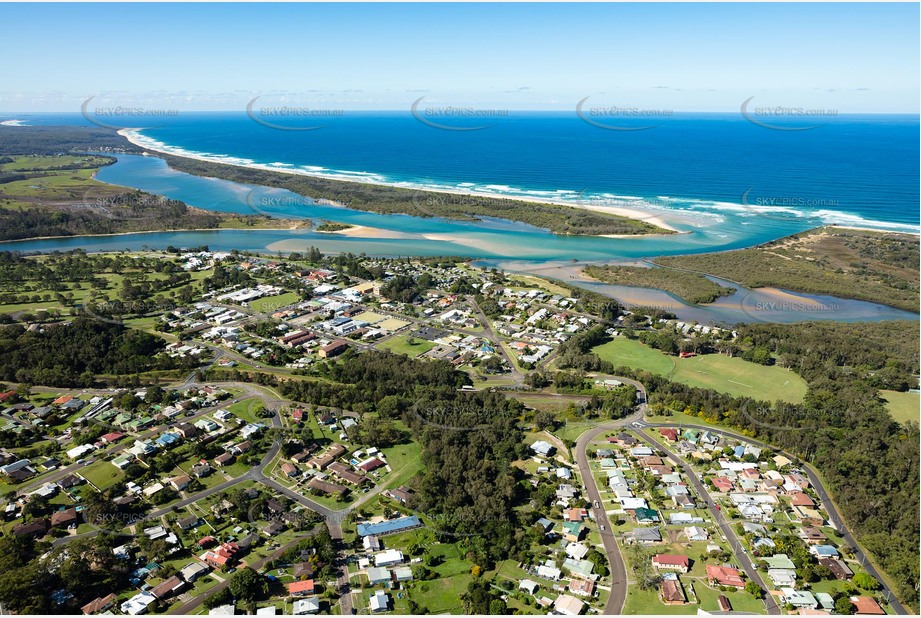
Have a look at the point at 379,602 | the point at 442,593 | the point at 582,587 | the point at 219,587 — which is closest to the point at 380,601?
the point at 379,602

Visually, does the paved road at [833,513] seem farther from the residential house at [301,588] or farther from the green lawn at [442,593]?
the residential house at [301,588]

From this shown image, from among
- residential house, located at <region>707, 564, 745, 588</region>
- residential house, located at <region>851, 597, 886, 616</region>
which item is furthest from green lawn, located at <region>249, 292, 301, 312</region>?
residential house, located at <region>851, 597, 886, 616</region>

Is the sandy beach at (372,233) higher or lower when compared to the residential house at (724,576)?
higher

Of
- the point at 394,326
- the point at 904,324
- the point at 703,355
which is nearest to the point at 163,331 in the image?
the point at 394,326

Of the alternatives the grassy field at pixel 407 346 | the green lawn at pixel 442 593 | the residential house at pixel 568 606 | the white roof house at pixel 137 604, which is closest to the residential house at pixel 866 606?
the residential house at pixel 568 606

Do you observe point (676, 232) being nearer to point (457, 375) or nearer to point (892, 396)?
point (892, 396)
